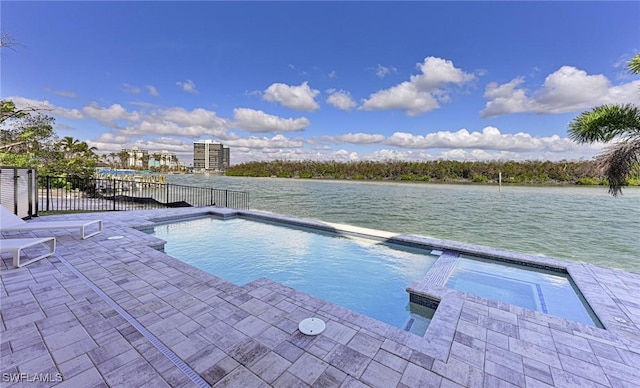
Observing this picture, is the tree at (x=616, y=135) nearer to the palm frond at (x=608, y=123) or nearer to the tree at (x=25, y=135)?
the palm frond at (x=608, y=123)

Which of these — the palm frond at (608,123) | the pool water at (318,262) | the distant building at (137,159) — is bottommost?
the pool water at (318,262)

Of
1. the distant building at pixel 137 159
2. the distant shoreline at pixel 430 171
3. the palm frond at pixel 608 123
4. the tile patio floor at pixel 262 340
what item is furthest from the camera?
the distant building at pixel 137 159

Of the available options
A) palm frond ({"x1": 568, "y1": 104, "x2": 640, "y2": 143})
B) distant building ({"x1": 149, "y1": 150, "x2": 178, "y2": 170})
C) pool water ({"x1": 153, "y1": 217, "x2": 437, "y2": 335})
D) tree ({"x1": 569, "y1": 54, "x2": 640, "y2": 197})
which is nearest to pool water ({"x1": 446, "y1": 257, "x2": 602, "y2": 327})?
pool water ({"x1": 153, "y1": 217, "x2": 437, "y2": 335})

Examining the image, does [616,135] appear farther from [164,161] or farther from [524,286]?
[164,161]

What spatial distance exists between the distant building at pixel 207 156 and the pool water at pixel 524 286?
6731 centimetres

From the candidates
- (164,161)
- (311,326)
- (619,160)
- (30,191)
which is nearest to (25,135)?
(30,191)

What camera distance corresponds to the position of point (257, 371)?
1.61 meters

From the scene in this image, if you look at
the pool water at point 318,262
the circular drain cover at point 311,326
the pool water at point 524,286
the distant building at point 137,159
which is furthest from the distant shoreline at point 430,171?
the circular drain cover at point 311,326

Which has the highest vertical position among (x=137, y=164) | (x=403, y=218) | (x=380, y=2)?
(x=380, y=2)

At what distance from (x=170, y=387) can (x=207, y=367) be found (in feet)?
0.71

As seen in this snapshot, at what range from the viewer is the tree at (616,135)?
4.38 m

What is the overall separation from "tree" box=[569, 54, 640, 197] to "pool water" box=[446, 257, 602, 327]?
7.79 ft

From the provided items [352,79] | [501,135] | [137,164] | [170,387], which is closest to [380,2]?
[352,79]

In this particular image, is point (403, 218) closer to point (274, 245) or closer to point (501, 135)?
point (274, 245)
